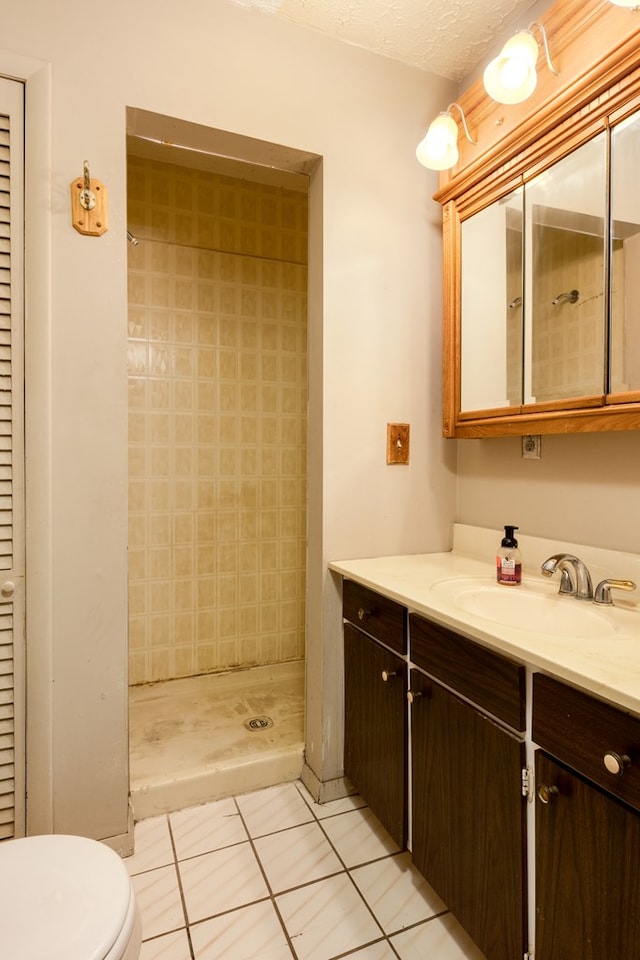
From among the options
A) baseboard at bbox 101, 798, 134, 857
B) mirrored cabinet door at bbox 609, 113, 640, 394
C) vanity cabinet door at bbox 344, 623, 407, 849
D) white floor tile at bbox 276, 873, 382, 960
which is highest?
mirrored cabinet door at bbox 609, 113, 640, 394

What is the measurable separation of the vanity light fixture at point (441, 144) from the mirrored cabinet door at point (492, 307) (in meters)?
0.19

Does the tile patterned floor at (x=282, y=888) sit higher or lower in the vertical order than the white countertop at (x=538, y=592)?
lower

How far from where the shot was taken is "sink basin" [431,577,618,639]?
3.80ft

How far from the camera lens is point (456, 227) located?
170 cm

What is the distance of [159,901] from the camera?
1293 mm

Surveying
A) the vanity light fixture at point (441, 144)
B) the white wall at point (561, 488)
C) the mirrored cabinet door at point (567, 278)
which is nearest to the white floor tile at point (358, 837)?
the white wall at point (561, 488)

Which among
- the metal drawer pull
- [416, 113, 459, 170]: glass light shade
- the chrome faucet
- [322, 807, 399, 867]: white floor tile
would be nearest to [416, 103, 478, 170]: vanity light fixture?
[416, 113, 459, 170]: glass light shade

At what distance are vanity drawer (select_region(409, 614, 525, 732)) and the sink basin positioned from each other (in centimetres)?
9

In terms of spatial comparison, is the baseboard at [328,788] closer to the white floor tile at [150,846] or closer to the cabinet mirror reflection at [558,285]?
the white floor tile at [150,846]

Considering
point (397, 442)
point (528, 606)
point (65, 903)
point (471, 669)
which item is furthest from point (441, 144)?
point (65, 903)

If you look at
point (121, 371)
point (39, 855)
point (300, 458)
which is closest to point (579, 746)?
point (39, 855)

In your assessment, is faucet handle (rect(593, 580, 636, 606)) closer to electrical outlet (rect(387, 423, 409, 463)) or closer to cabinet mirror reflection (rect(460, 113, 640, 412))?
cabinet mirror reflection (rect(460, 113, 640, 412))

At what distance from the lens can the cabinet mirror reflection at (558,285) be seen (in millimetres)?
1201

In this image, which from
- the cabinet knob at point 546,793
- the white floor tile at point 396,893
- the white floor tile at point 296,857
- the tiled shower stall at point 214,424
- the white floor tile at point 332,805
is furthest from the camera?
the tiled shower stall at point 214,424
